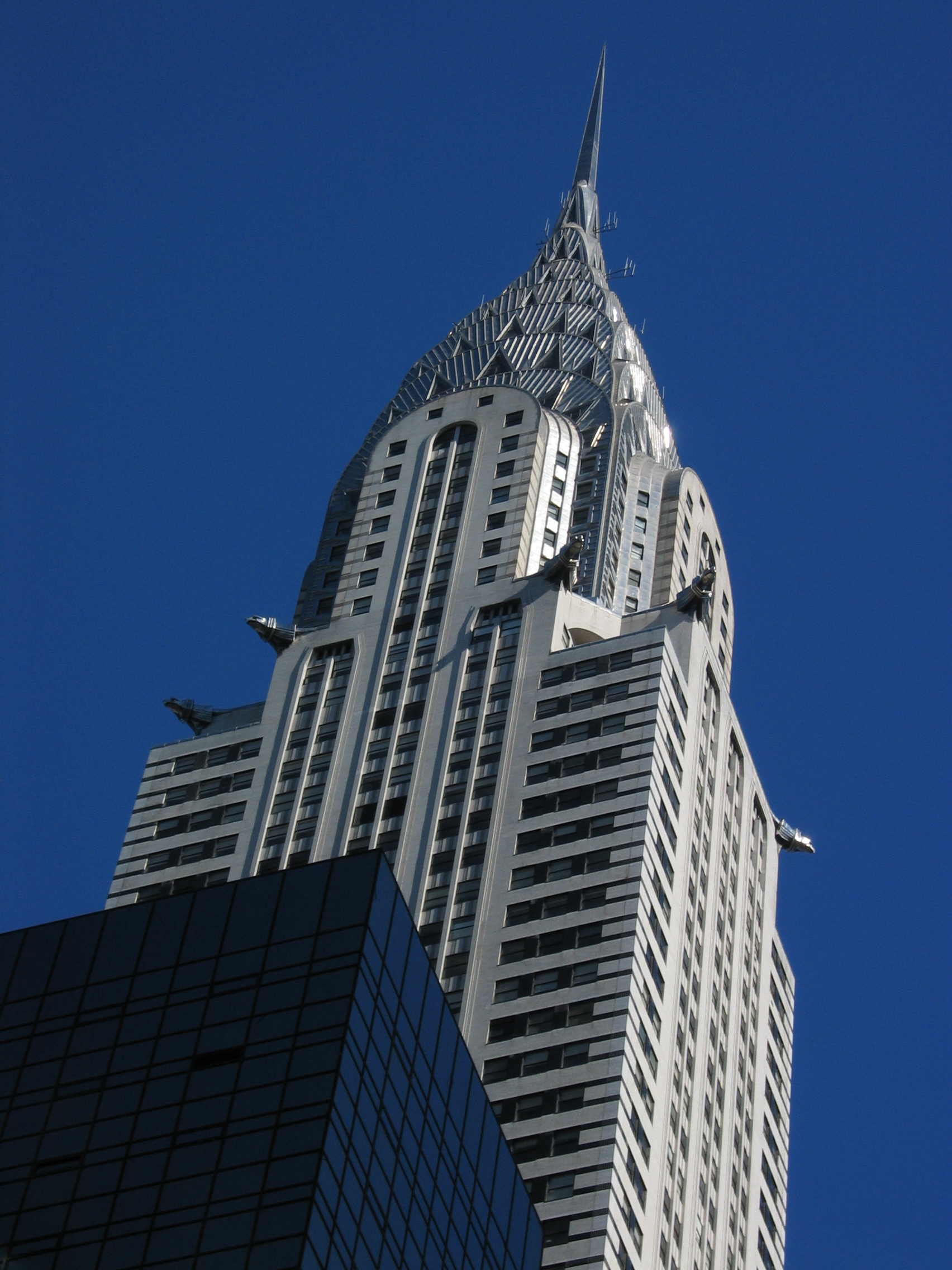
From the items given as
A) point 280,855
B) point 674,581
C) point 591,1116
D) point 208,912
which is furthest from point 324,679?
point 208,912

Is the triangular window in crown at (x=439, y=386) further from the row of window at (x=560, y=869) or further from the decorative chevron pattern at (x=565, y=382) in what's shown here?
the row of window at (x=560, y=869)

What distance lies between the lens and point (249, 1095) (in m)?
81.1

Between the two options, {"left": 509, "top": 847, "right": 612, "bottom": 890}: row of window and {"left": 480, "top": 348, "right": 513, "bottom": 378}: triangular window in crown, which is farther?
{"left": 480, "top": 348, "right": 513, "bottom": 378}: triangular window in crown

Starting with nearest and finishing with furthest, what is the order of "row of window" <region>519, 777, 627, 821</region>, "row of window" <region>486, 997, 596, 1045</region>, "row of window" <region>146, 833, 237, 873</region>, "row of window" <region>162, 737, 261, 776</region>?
"row of window" <region>486, 997, 596, 1045</region> → "row of window" <region>519, 777, 627, 821</region> → "row of window" <region>146, 833, 237, 873</region> → "row of window" <region>162, 737, 261, 776</region>

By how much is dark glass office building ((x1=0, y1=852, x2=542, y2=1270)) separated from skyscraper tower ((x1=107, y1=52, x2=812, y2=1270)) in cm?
3834

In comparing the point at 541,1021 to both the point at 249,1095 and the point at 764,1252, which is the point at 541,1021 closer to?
the point at 764,1252

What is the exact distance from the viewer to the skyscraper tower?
434ft

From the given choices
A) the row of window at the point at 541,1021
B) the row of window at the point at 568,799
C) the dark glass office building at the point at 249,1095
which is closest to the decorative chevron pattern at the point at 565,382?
the row of window at the point at 568,799

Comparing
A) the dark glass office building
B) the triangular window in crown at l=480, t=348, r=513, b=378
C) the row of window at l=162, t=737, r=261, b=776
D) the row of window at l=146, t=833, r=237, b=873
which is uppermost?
the triangular window in crown at l=480, t=348, r=513, b=378

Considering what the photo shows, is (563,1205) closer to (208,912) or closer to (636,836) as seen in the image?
(636,836)

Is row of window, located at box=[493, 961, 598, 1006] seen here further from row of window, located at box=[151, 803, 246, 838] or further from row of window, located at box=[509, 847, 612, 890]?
row of window, located at box=[151, 803, 246, 838]

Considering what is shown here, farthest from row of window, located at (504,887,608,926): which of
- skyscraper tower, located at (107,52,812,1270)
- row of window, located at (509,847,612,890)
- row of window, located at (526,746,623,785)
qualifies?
row of window, located at (526,746,623,785)

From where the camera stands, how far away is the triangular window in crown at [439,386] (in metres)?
181

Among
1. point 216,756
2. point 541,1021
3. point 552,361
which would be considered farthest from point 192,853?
point 552,361
